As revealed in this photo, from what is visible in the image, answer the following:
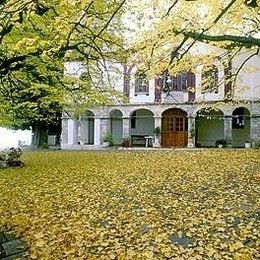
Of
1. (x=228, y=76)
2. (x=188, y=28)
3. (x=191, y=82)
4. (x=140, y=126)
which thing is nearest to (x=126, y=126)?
(x=140, y=126)

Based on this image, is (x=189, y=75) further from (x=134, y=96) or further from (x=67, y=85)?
(x=67, y=85)

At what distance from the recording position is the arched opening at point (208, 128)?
30.7 meters

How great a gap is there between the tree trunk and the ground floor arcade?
5.68 ft

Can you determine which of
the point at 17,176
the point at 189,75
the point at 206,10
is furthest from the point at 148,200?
the point at 189,75

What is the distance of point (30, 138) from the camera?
1564 inches

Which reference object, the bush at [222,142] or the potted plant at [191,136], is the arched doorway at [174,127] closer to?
the potted plant at [191,136]

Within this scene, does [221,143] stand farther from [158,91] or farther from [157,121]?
[158,91]

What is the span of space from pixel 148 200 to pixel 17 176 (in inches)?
225

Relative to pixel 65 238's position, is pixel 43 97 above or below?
above

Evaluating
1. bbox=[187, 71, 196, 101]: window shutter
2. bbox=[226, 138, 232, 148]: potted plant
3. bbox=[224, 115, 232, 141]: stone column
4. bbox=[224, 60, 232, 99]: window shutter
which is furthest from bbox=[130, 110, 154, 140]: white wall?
bbox=[224, 60, 232, 99]: window shutter

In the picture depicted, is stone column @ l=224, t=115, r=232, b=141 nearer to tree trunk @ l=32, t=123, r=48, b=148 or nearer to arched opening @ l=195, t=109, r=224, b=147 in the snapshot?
arched opening @ l=195, t=109, r=224, b=147

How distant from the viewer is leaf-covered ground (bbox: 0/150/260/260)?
486cm

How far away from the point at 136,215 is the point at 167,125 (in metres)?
24.8

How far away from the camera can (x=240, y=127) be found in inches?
1187
